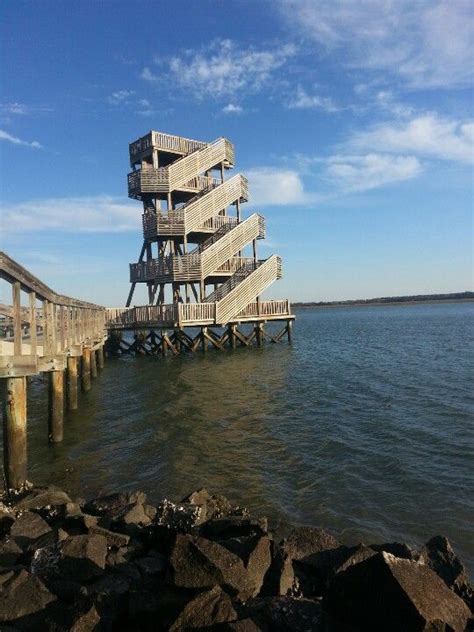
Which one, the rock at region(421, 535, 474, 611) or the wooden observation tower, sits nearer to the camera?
the rock at region(421, 535, 474, 611)

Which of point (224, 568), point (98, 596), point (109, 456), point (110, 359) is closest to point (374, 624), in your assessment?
point (224, 568)

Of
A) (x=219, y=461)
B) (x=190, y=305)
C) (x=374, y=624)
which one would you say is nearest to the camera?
(x=374, y=624)

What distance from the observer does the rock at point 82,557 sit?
16.4 feet

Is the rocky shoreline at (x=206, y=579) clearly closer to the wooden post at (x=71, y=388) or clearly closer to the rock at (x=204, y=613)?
the rock at (x=204, y=613)

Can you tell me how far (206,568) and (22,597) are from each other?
5.11 feet

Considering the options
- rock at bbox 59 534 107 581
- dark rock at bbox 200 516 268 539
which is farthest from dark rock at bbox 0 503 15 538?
dark rock at bbox 200 516 268 539

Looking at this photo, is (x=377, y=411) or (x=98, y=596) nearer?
(x=98, y=596)

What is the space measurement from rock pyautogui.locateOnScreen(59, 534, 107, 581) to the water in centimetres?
337

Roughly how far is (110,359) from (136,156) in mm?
14191

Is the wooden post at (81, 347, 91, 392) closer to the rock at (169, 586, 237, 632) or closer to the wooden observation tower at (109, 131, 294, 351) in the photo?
the wooden observation tower at (109, 131, 294, 351)

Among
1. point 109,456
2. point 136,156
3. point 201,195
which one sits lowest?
point 109,456

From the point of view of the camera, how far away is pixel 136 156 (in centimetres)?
3672

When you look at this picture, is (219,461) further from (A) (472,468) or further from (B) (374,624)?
(B) (374,624)

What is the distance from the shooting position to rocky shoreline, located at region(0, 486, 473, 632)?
150 inches
